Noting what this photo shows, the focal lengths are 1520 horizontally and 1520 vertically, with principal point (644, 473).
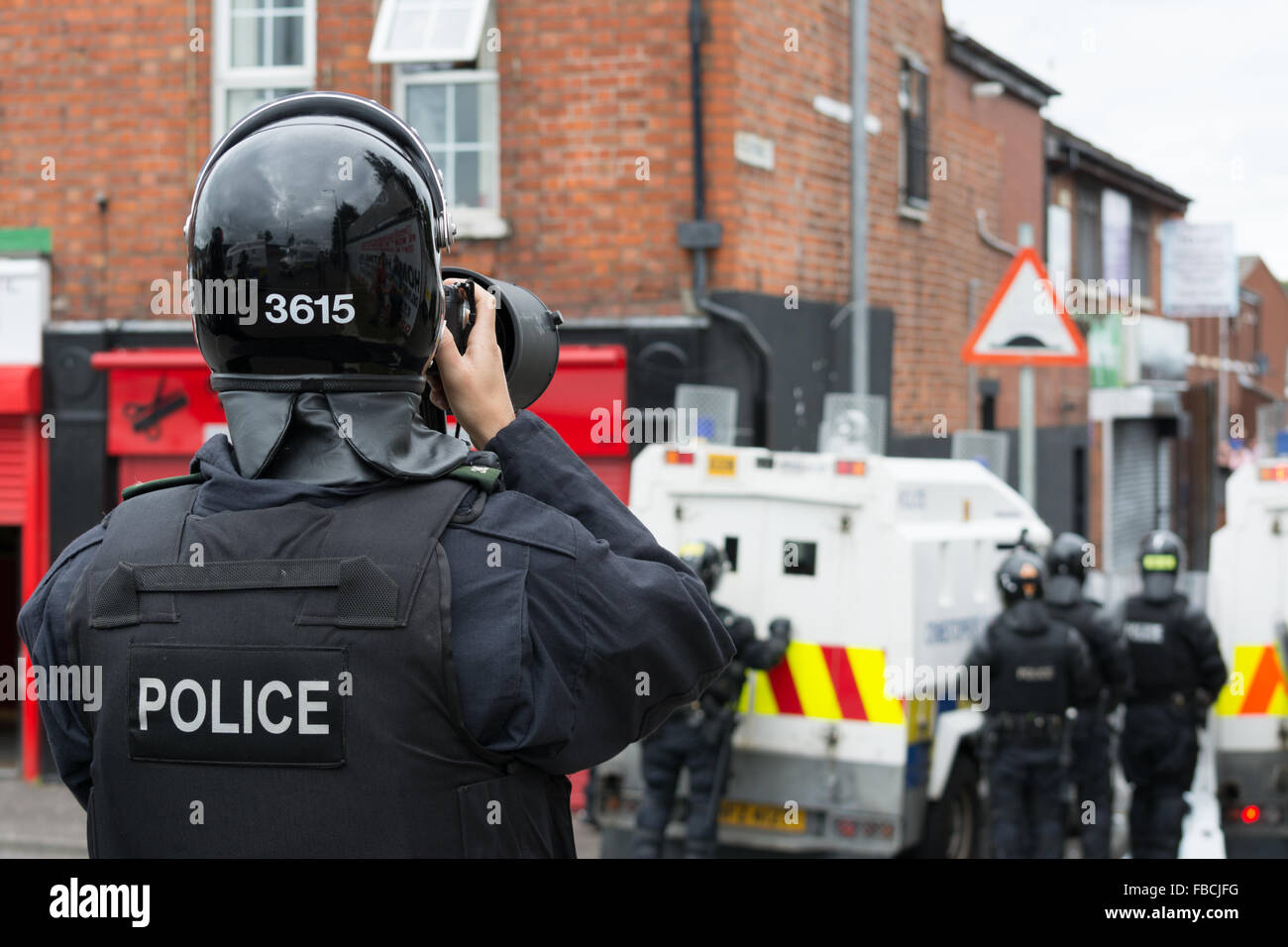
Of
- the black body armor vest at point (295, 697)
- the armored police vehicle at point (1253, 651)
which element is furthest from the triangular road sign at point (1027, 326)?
the black body armor vest at point (295, 697)

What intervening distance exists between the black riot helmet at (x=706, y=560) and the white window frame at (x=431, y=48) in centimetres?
395

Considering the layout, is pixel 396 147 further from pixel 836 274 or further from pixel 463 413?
pixel 836 274

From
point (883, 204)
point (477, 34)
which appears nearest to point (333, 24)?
point (477, 34)

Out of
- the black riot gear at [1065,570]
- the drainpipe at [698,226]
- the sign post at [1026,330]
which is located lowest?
the black riot gear at [1065,570]

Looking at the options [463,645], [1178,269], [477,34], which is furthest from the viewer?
[1178,269]

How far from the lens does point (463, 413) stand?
1999 millimetres

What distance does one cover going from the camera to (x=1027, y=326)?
28.8 feet

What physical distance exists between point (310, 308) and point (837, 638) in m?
6.20

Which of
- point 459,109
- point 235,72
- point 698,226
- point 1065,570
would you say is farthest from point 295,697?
point 235,72

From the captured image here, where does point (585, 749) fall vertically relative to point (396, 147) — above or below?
below

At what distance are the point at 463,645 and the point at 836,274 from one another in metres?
10.1

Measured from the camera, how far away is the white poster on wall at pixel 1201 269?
19328 mm

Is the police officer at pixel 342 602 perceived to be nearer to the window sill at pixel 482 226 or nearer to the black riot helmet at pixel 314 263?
the black riot helmet at pixel 314 263
